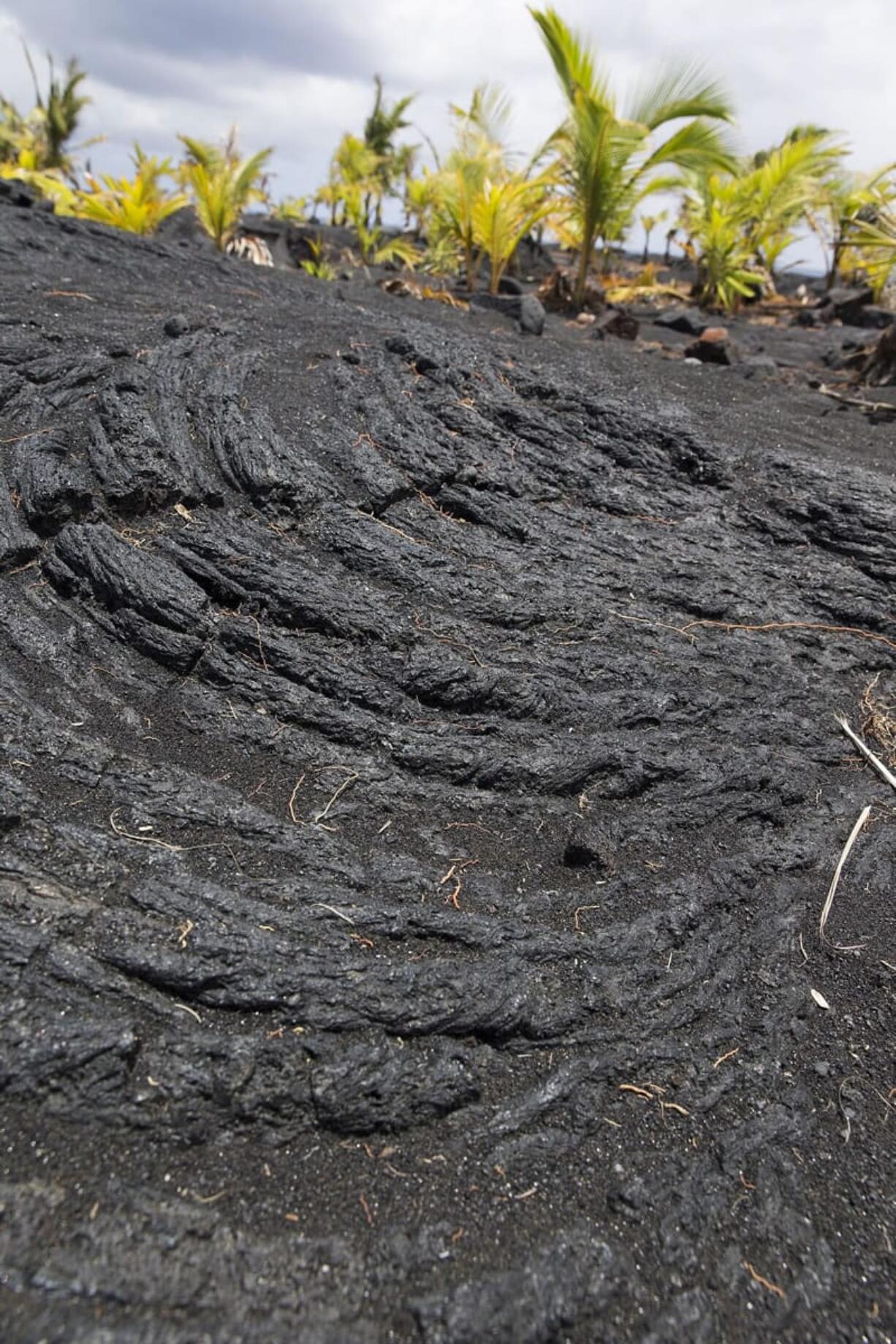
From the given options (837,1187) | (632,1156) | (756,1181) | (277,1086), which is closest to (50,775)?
(277,1086)

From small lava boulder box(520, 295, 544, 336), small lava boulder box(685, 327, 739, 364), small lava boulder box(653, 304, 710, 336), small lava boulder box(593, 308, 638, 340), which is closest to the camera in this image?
small lava boulder box(685, 327, 739, 364)

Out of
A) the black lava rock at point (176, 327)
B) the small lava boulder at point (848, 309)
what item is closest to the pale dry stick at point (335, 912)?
the black lava rock at point (176, 327)

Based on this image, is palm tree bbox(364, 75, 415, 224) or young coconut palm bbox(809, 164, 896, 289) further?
palm tree bbox(364, 75, 415, 224)

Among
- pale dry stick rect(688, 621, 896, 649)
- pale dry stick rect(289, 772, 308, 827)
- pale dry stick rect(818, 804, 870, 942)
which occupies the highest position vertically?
pale dry stick rect(688, 621, 896, 649)

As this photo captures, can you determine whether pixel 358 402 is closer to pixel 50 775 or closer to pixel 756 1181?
pixel 50 775

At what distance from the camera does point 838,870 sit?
119 inches

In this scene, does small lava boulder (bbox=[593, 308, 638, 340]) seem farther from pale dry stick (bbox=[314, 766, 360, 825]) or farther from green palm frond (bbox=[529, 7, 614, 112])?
pale dry stick (bbox=[314, 766, 360, 825])

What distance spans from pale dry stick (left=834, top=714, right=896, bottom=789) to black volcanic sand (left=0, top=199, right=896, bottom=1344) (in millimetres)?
69

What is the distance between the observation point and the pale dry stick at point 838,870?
2840 mm

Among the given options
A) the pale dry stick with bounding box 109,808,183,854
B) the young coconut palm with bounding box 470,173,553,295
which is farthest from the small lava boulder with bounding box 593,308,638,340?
the pale dry stick with bounding box 109,808,183,854

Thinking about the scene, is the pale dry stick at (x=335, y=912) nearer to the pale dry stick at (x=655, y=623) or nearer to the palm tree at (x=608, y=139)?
the pale dry stick at (x=655, y=623)

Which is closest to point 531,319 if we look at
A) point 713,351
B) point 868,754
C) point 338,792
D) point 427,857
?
point 713,351

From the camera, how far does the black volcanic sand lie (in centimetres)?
183

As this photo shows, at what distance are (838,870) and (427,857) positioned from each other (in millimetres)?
1590
